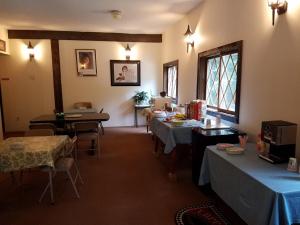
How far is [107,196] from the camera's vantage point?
2.73 m

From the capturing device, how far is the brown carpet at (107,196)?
2.30 meters

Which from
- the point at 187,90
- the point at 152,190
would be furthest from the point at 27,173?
the point at 187,90

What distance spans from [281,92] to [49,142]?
8.68 feet

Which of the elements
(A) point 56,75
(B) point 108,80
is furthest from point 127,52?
(A) point 56,75

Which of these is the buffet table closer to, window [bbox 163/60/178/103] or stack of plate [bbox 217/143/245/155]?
stack of plate [bbox 217/143/245/155]

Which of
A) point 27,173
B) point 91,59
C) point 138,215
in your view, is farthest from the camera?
point 91,59

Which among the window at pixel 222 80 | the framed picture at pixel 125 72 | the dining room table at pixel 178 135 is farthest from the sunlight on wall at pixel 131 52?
the dining room table at pixel 178 135

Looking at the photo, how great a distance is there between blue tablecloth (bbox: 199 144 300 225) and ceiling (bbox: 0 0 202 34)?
9.36 feet

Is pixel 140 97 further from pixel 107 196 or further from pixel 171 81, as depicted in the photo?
pixel 107 196

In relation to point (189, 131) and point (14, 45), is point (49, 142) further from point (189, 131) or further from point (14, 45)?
point (14, 45)

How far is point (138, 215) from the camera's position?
2346 mm

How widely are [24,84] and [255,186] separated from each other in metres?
6.22

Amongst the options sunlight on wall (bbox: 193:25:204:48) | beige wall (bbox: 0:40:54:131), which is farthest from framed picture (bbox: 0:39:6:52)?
sunlight on wall (bbox: 193:25:204:48)

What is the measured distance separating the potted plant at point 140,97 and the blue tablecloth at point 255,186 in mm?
4344
